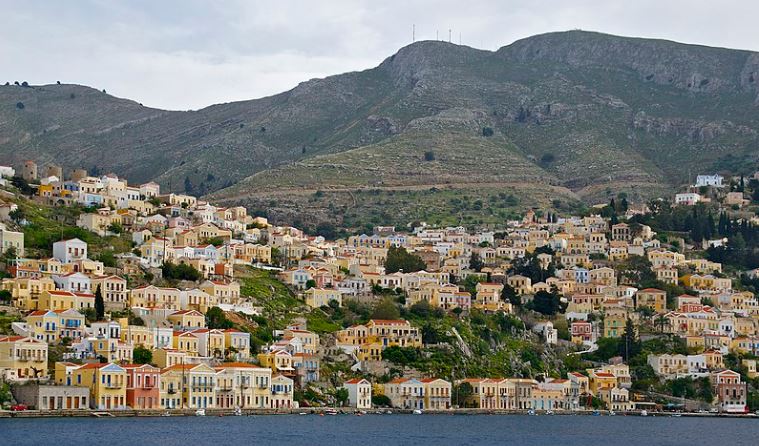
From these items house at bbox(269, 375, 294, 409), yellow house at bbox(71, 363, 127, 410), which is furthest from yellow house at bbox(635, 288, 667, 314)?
yellow house at bbox(71, 363, 127, 410)

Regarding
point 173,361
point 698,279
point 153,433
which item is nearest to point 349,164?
point 698,279

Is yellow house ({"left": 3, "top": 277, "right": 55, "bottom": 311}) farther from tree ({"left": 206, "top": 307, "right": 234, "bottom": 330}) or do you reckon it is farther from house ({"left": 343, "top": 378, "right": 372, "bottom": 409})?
house ({"left": 343, "top": 378, "right": 372, "bottom": 409})

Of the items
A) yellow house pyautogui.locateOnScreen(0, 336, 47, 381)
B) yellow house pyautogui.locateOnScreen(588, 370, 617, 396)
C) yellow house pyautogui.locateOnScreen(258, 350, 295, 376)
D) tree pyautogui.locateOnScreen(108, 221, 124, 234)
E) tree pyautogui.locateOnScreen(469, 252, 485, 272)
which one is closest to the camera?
yellow house pyautogui.locateOnScreen(0, 336, 47, 381)

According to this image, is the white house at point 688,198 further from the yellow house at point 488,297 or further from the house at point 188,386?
the house at point 188,386

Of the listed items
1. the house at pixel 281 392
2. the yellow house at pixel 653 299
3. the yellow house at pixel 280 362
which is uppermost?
the yellow house at pixel 653 299

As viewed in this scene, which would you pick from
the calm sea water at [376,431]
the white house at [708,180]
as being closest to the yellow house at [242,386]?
the calm sea water at [376,431]

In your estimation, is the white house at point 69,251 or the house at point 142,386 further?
the white house at point 69,251
